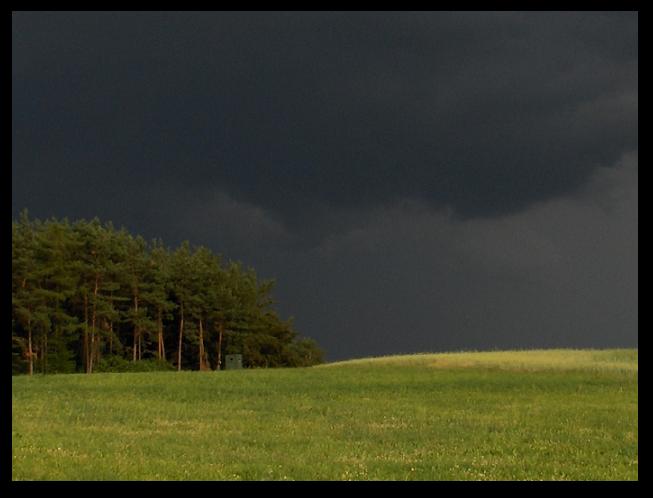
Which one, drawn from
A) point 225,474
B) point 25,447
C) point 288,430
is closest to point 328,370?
point 288,430

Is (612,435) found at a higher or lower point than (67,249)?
lower

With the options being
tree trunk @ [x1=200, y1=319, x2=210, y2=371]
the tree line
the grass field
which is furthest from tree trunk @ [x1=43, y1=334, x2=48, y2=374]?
the grass field

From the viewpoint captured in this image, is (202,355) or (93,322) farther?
(202,355)

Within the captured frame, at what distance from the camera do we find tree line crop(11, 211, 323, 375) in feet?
297

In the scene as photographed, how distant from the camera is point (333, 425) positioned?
3055cm

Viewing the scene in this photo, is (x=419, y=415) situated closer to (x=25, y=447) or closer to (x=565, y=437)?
(x=565, y=437)

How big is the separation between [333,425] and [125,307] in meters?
72.7

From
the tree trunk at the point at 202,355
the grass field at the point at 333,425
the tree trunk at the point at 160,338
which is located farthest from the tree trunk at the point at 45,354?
the grass field at the point at 333,425

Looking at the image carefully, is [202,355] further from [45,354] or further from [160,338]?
[45,354]

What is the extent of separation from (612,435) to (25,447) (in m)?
19.2

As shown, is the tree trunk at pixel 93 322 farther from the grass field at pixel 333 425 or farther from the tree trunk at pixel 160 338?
the grass field at pixel 333 425

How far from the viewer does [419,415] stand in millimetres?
33969

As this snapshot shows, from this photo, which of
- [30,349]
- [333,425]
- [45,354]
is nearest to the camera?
[333,425]

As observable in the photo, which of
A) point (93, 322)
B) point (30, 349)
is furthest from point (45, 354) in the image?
point (93, 322)
